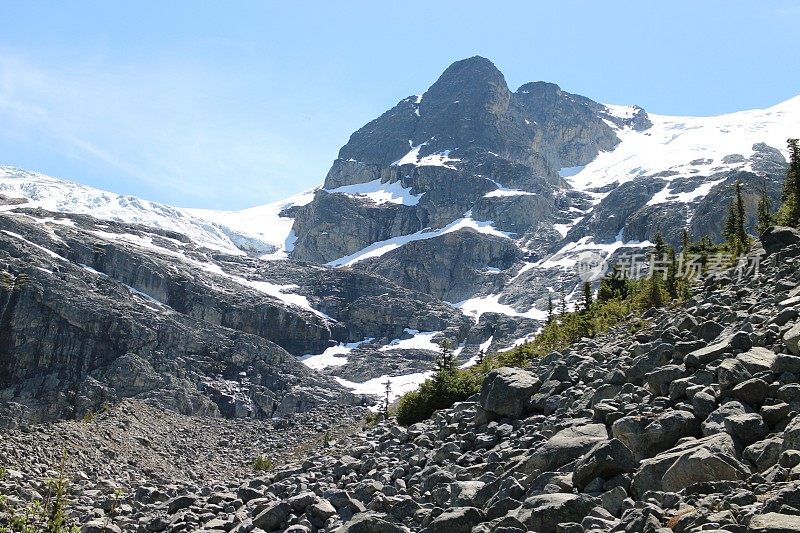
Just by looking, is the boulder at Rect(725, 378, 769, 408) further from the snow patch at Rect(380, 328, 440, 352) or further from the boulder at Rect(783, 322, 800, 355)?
the snow patch at Rect(380, 328, 440, 352)

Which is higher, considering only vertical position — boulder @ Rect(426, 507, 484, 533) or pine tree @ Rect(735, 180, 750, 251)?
pine tree @ Rect(735, 180, 750, 251)

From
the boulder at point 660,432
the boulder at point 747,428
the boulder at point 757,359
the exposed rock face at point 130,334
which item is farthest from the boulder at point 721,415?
the exposed rock face at point 130,334

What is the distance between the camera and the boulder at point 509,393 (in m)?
23.5

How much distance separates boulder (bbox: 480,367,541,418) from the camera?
23.5 m

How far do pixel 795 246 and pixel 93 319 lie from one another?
110556mm

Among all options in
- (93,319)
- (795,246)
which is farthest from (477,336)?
(795,246)

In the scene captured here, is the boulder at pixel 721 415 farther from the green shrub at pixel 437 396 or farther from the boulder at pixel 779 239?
the boulder at pixel 779 239

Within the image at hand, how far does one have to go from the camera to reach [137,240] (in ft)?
592

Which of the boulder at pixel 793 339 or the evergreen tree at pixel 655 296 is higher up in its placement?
the evergreen tree at pixel 655 296

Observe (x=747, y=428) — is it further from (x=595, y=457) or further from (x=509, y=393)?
(x=509, y=393)

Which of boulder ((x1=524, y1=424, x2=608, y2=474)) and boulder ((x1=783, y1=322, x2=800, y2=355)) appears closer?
boulder ((x1=524, y1=424, x2=608, y2=474))

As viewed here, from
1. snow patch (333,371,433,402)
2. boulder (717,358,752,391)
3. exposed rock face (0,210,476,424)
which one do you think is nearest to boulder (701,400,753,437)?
boulder (717,358,752,391)

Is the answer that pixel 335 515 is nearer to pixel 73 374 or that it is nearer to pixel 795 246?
pixel 795 246

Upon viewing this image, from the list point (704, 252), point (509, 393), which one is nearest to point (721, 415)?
point (509, 393)
